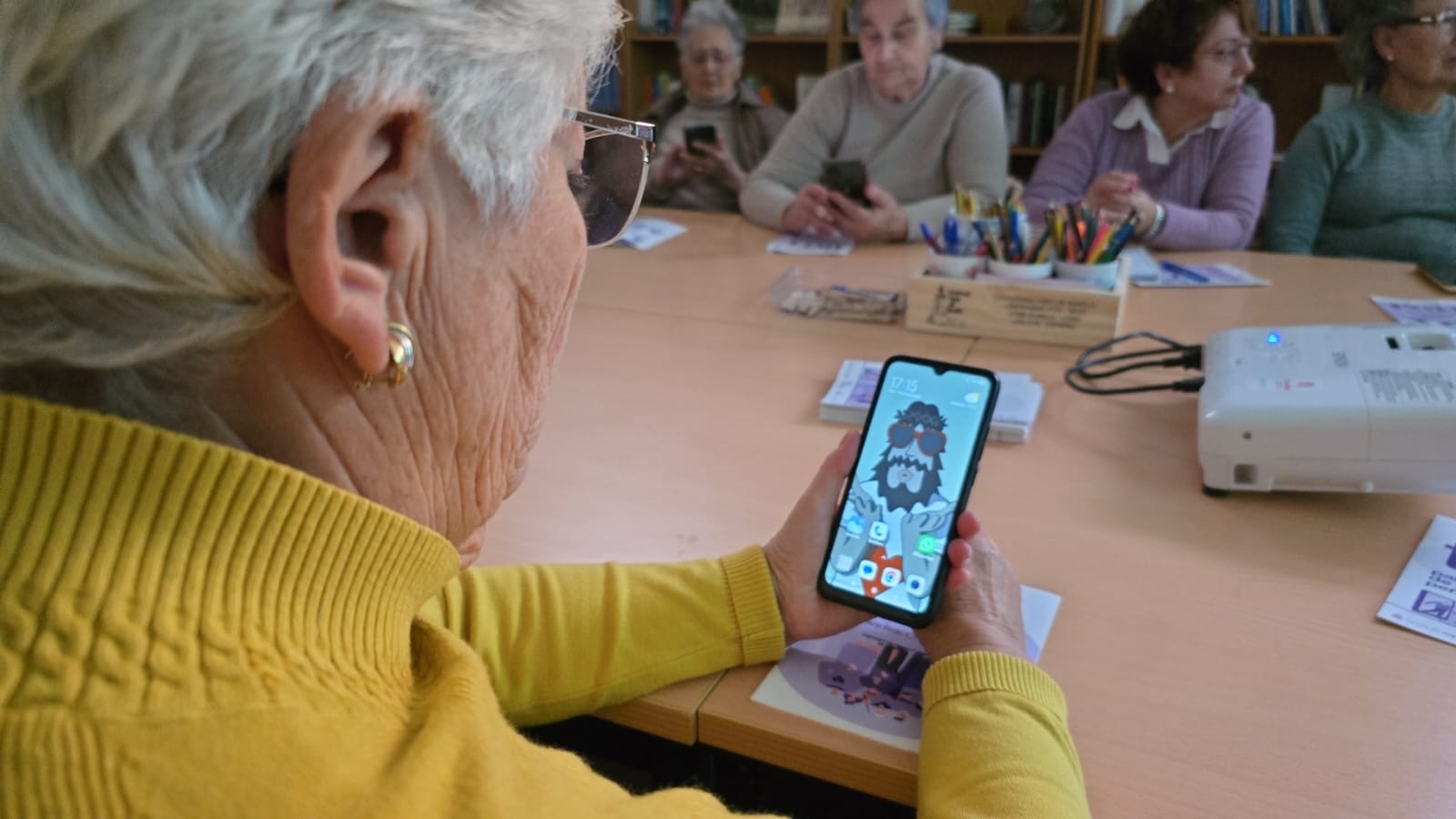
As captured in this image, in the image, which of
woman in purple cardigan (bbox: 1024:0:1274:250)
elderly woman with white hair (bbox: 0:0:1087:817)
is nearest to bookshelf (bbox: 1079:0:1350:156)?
woman in purple cardigan (bbox: 1024:0:1274:250)

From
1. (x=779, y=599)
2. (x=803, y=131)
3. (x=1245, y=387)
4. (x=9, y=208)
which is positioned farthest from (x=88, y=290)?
(x=803, y=131)

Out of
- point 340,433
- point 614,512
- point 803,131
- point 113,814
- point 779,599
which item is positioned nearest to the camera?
point 113,814

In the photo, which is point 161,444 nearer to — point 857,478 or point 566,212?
point 566,212

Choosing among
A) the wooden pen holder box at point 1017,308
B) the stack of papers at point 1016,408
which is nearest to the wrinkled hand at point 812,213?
the wooden pen holder box at point 1017,308

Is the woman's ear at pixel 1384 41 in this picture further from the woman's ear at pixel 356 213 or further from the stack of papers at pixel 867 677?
the woman's ear at pixel 356 213

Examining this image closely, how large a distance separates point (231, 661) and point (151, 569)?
0.05 meters

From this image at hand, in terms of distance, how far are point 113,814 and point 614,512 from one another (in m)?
0.60

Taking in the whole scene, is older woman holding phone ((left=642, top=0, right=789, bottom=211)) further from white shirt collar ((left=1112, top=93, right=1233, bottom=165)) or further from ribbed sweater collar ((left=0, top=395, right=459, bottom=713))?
ribbed sweater collar ((left=0, top=395, right=459, bottom=713))

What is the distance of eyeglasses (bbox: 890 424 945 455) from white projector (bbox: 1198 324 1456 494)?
32cm

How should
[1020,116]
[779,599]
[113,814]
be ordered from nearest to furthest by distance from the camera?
[113,814], [779,599], [1020,116]

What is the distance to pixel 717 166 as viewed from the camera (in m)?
2.81

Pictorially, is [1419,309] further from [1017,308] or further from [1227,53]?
[1227,53]

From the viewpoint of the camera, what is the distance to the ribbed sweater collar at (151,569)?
1.28ft

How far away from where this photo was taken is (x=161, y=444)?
1.37ft
